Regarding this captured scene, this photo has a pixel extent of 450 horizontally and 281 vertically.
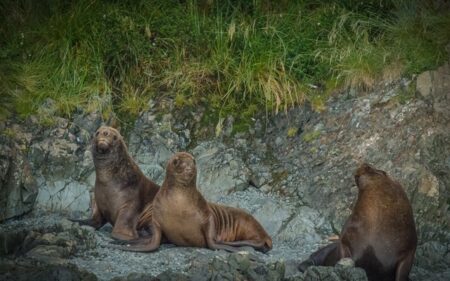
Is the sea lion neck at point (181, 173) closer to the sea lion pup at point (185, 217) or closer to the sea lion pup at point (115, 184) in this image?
the sea lion pup at point (185, 217)

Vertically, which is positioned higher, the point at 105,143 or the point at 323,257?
the point at 105,143

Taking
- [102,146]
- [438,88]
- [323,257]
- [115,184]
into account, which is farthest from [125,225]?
[438,88]

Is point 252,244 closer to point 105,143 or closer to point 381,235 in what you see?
point 381,235

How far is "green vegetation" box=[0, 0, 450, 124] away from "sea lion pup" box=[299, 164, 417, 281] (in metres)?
2.82

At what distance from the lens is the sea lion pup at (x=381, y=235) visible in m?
8.54

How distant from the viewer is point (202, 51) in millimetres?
12148

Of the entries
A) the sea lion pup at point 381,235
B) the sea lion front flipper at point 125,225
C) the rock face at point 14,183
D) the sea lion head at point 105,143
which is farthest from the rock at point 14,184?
the sea lion pup at point 381,235

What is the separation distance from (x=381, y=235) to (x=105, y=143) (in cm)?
308

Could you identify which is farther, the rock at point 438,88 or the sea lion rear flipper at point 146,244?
the rock at point 438,88

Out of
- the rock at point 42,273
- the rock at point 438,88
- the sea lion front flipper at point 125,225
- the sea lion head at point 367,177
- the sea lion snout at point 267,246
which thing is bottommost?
the sea lion snout at point 267,246

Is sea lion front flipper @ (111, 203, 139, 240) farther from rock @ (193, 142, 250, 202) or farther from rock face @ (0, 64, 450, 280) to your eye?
rock @ (193, 142, 250, 202)

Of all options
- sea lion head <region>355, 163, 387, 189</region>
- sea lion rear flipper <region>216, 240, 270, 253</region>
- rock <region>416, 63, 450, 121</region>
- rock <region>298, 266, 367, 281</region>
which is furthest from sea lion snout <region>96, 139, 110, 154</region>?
rock <region>416, 63, 450, 121</region>

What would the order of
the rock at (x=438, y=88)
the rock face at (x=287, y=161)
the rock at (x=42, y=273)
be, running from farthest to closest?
the rock at (x=438, y=88)
the rock face at (x=287, y=161)
the rock at (x=42, y=273)

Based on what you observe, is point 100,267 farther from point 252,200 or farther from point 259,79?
point 259,79
